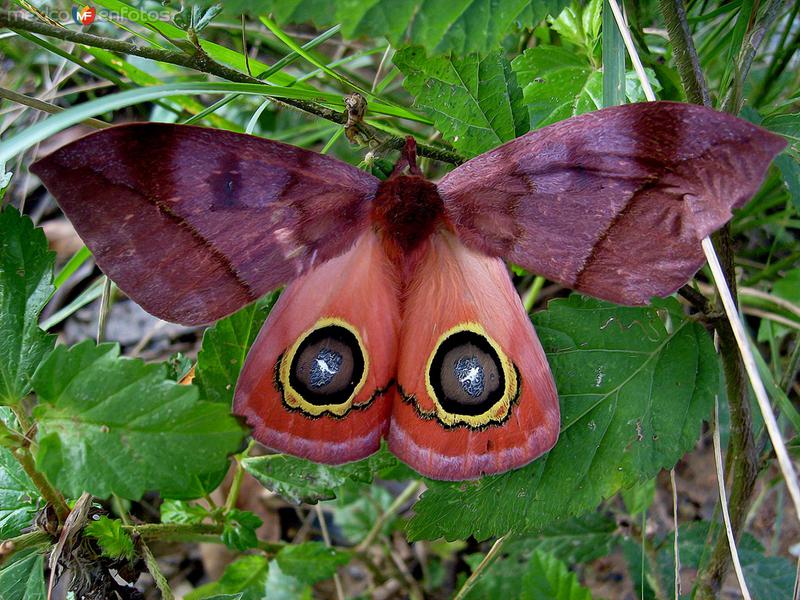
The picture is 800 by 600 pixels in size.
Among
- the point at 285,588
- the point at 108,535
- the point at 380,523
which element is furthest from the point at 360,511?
the point at 108,535

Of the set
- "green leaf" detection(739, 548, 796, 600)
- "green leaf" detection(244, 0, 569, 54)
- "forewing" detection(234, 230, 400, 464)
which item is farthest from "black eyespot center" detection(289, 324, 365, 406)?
"green leaf" detection(739, 548, 796, 600)

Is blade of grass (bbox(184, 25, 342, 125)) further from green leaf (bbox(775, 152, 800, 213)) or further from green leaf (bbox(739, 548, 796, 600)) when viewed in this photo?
green leaf (bbox(739, 548, 796, 600))

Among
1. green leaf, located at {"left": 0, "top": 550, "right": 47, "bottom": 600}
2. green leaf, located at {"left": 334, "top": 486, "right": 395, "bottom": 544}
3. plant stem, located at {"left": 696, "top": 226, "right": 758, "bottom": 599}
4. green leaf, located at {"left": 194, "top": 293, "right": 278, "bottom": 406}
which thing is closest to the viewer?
green leaf, located at {"left": 0, "top": 550, "right": 47, "bottom": 600}

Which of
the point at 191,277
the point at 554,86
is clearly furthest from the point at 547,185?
the point at 191,277

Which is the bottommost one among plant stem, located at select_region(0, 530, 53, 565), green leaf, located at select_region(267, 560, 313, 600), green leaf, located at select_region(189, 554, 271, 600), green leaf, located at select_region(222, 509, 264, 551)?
green leaf, located at select_region(267, 560, 313, 600)

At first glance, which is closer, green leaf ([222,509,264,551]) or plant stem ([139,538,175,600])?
plant stem ([139,538,175,600])

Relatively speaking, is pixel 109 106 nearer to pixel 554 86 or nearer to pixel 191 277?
pixel 191 277

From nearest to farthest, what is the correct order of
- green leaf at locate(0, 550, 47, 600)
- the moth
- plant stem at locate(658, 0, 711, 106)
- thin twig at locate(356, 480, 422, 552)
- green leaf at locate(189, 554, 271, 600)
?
the moth
green leaf at locate(0, 550, 47, 600)
plant stem at locate(658, 0, 711, 106)
green leaf at locate(189, 554, 271, 600)
thin twig at locate(356, 480, 422, 552)
